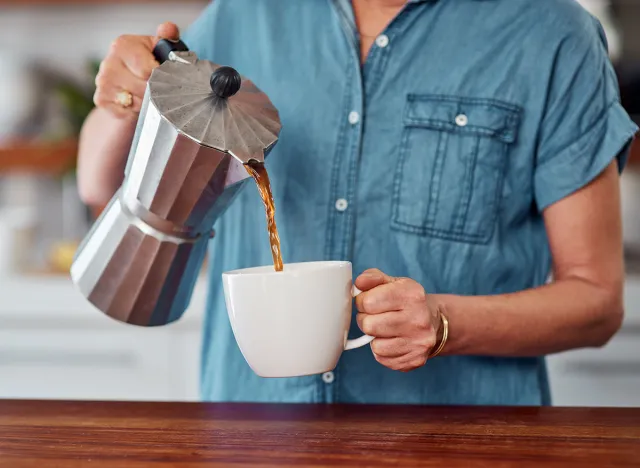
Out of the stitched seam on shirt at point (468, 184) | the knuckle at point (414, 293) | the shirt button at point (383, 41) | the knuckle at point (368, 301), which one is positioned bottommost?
the knuckle at point (368, 301)

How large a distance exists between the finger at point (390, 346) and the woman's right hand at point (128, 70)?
362mm

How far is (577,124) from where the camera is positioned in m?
0.96

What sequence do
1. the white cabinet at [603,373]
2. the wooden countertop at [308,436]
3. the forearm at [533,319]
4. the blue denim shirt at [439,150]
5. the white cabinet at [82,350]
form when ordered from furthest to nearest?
the white cabinet at [82,350] → the white cabinet at [603,373] → the blue denim shirt at [439,150] → the forearm at [533,319] → the wooden countertop at [308,436]

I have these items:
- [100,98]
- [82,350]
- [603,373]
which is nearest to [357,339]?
[100,98]

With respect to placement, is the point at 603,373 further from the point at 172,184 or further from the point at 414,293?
the point at 172,184

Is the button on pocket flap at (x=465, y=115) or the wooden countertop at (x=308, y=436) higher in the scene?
the button on pocket flap at (x=465, y=115)

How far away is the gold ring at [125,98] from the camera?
2.91 feet

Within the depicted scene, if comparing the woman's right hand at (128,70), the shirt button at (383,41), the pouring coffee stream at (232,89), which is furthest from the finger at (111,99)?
the shirt button at (383,41)

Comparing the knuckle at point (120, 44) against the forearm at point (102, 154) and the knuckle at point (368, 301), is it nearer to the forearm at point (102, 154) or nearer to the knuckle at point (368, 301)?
the forearm at point (102, 154)

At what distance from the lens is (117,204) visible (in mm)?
830

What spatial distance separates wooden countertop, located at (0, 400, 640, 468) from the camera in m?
0.64

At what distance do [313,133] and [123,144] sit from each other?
23cm

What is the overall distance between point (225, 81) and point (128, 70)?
213 millimetres

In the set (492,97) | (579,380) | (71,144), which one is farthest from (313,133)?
(71,144)
